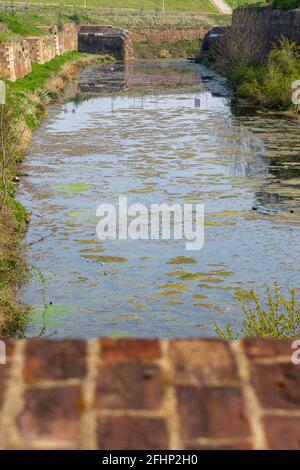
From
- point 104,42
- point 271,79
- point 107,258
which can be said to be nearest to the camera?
point 107,258

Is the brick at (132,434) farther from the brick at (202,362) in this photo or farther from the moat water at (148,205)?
the moat water at (148,205)

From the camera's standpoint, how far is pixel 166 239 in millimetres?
14125

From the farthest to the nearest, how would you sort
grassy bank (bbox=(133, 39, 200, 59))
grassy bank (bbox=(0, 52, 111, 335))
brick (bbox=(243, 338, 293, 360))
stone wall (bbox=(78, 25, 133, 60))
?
grassy bank (bbox=(133, 39, 200, 59)) < stone wall (bbox=(78, 25, 133, 60)) < grassy bank (bbox=(0, 52, 111, 335)) < brick (bbox=(243, 338, 293, 360))

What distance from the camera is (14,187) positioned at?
17578mm

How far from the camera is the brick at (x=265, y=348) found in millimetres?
1748

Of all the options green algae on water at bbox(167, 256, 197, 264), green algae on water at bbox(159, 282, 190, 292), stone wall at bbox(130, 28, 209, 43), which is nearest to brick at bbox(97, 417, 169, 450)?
green algae on water at bbox(159, 282, 190, 292)

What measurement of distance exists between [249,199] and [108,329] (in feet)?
24.7

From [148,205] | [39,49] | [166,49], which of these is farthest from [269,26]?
[166,49]

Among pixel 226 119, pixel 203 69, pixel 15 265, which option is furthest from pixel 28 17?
pixel 15 265

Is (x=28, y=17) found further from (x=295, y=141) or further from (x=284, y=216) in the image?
(x=284, y=216)

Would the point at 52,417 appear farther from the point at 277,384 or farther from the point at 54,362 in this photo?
the point at 277,384

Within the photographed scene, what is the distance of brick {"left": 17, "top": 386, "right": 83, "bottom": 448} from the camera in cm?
165

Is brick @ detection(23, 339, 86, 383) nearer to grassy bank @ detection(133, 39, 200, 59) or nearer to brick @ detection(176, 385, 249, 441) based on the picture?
brick @ detection(176, 385, 249, 441)

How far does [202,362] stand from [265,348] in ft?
0.46
